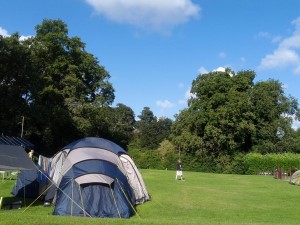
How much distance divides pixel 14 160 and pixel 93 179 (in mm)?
3220

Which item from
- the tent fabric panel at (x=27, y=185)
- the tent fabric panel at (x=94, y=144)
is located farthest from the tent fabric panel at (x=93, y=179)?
the tent fabric panel at (x=27, y=185)

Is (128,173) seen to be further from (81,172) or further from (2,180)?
(2,180)

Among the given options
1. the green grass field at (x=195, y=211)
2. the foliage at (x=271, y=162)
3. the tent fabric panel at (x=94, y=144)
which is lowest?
the green grass field at (x=195, y=211)

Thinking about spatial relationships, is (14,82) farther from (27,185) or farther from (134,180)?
(134,180)

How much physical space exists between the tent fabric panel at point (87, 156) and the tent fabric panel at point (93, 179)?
3.10 feet

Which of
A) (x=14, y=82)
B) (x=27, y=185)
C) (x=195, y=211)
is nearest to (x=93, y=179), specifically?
(x=195, y=211)

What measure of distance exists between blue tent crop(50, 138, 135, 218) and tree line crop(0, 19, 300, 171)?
34.1m

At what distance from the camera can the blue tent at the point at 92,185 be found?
14570 millimetres

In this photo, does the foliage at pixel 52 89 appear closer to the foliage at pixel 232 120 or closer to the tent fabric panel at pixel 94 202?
the foliage at pixel 232 120

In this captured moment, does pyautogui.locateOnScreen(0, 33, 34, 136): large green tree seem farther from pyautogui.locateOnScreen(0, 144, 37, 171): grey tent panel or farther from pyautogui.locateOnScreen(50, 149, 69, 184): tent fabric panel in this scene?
pyautogui.locateOnScreen(0, 144, 37, 171): grey tent panel

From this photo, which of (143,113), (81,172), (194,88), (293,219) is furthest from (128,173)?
(143,113)

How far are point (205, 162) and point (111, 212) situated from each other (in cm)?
4303

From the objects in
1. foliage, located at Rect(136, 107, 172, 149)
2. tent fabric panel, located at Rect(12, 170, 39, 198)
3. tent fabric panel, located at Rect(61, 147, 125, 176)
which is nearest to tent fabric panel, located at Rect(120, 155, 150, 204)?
tent fabric panel, located at Rect(61, 147, 125, 176)

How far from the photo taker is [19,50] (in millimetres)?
47594
